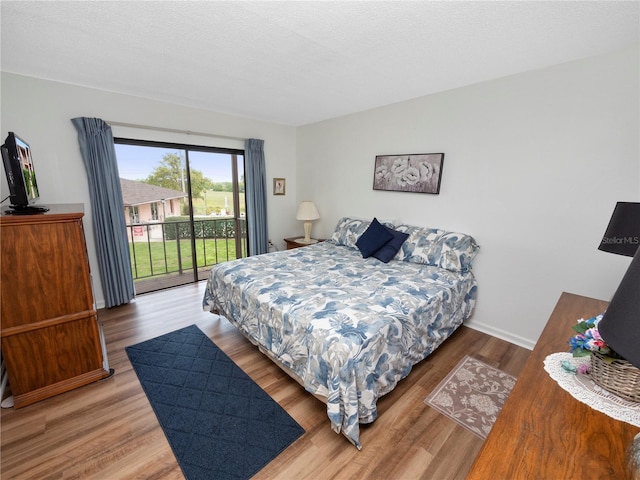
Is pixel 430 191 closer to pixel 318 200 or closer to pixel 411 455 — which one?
pixel 318 200

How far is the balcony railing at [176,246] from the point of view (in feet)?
13.3

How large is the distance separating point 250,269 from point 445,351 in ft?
6.64

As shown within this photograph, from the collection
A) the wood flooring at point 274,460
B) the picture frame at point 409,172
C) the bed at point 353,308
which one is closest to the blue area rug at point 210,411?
the wood flooring at point 274,460

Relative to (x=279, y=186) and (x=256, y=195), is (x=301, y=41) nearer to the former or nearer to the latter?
(x=256, y=195)

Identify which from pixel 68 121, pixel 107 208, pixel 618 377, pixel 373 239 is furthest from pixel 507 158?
pixel 68 121

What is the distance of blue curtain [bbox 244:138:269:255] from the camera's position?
424cm

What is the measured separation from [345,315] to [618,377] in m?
1.23

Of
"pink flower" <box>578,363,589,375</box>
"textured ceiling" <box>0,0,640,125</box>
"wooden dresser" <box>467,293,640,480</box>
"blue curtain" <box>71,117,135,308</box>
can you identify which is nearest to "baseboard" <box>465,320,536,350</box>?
"pink flower" <box>578,363,589,375</box>

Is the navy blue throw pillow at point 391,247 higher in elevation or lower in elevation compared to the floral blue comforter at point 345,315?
higher

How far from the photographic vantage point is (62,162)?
9.52ft

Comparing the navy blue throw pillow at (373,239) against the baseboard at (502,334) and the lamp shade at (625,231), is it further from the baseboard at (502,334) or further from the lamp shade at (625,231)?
the lamp shade at (625,231)

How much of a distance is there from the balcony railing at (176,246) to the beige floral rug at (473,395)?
3565mm

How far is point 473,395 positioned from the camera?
2018 millimetres

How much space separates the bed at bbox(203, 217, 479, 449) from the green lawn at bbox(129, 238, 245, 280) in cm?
172
